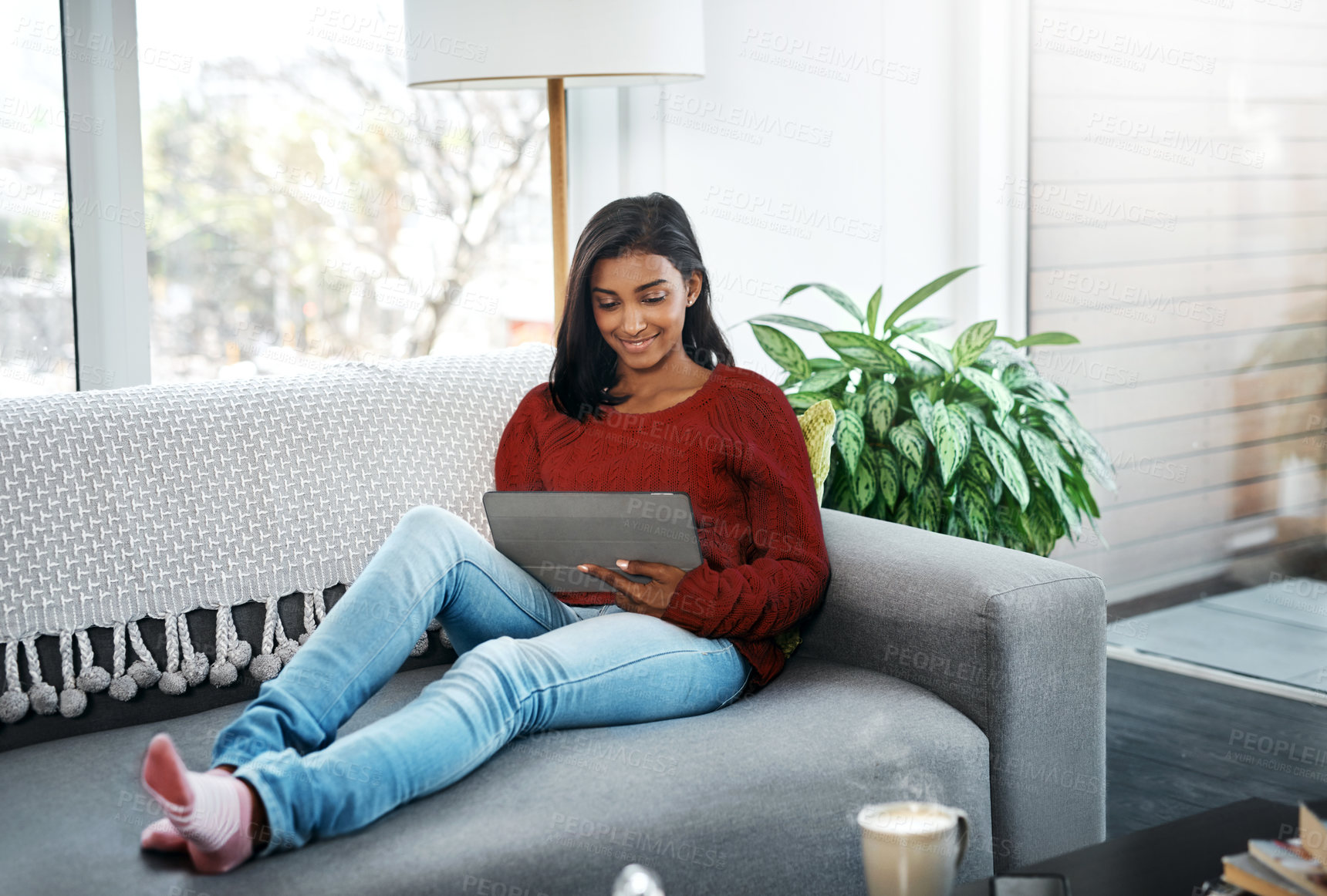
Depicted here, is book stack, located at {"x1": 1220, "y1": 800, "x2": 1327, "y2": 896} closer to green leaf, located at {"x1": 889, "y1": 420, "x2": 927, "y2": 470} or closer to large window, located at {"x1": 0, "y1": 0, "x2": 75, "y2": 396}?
green leaf, located at {"x1": 889, "y1": 420, "x2": 927, "y2": 470}

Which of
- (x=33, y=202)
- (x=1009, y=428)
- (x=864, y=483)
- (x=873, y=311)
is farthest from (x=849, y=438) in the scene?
(x=33, y=202)

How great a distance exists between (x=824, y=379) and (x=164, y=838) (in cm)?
147

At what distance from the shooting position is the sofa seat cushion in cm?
107

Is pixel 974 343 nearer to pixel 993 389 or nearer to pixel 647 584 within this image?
pixel 993 389

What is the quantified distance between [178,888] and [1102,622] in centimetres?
110

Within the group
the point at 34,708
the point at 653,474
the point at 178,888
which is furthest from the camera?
the point at 653,474

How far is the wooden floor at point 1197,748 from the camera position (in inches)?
80.4

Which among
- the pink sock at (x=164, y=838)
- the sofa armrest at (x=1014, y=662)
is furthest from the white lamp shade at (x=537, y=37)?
the pink sock at (x=164, y=838)

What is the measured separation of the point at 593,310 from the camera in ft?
5.70

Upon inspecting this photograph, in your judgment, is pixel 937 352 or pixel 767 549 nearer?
pixel 767 549

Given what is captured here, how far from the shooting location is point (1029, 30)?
10.1ft

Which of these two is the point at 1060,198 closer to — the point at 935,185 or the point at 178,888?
the point at 935,185

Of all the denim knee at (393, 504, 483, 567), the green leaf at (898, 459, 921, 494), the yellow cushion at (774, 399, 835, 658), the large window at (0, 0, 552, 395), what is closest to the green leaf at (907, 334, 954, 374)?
the green leaf at (898, 459, 921, 494)

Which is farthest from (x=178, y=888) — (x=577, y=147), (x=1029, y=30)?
(x=1029, y=30)
